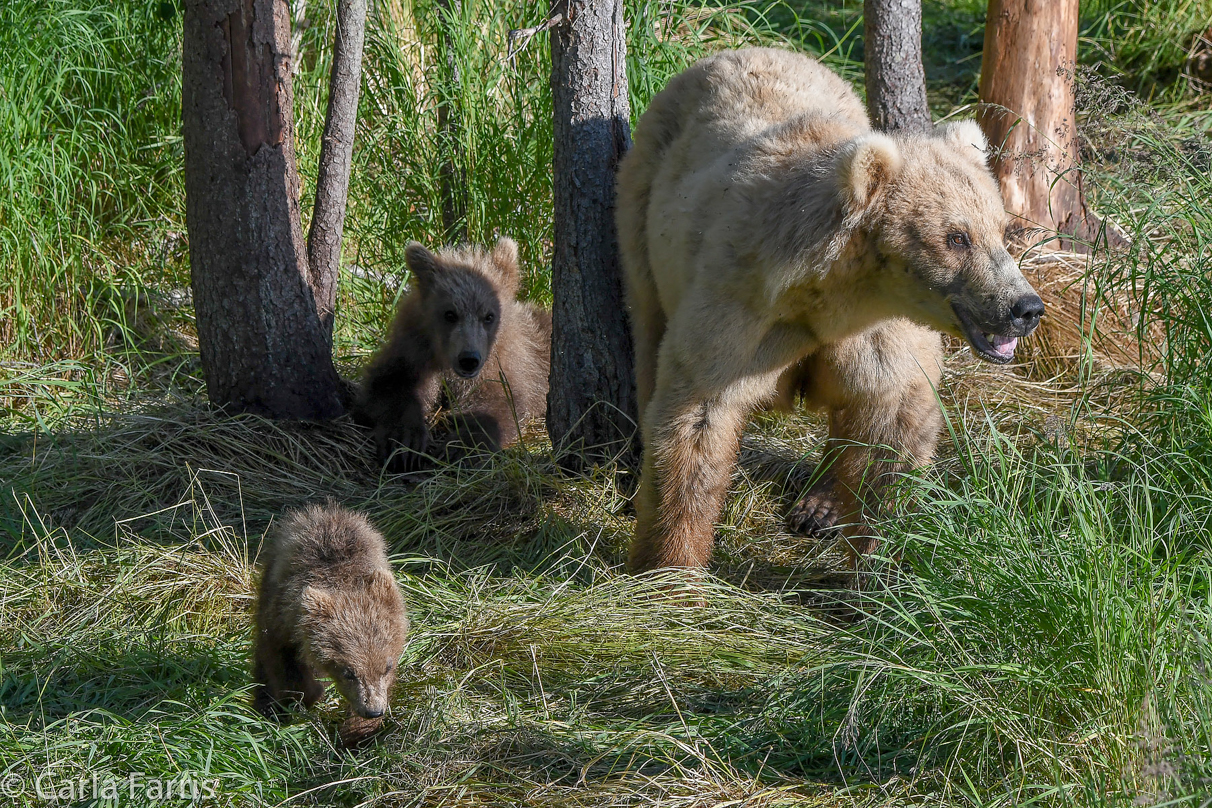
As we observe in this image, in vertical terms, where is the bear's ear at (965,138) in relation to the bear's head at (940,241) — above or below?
above

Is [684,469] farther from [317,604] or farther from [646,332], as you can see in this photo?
[317,604]

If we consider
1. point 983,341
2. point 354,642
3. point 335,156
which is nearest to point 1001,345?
point 983,341

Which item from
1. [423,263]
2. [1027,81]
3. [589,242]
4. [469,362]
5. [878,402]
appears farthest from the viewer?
[1027,81]

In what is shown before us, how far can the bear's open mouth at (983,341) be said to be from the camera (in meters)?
3.53

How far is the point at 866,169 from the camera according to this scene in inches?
139

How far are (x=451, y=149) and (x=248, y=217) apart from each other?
5.17ft

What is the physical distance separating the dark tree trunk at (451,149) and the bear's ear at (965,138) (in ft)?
10.7

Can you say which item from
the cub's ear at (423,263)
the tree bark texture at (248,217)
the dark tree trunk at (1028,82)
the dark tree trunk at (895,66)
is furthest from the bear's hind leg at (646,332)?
the dark tree trunk at (1028,82)

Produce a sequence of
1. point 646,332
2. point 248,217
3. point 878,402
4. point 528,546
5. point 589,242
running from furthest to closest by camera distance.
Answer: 1. point 248,217
2. point 589,242
3. point 646,332
4. point 528,546
5. point 878,402

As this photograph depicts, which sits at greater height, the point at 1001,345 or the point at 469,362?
the point at 1001,345

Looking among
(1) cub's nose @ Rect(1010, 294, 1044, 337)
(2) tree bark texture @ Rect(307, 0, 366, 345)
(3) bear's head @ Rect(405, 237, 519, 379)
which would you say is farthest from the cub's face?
(1) cub's nose @ Rect(1010, 294, 1044, 337)

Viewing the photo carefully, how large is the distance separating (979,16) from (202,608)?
30.0 feet

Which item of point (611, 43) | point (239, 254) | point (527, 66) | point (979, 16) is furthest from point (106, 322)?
point (979, 16)

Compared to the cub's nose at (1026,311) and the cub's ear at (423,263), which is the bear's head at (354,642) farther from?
the cub's ear at (423,263)
